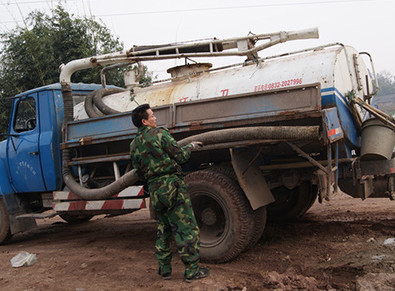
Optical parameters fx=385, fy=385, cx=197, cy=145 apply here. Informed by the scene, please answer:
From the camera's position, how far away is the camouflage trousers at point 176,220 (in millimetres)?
3652

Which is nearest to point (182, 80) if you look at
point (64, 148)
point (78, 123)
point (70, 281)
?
point (78, 123)

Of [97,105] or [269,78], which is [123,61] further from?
[269,78]

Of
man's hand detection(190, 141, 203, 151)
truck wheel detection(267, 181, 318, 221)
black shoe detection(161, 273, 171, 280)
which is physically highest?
man's hand detection(190, 141, 203, 151)

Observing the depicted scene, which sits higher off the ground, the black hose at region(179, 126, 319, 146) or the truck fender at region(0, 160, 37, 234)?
the black hose at region(179, 126, 319, 146)

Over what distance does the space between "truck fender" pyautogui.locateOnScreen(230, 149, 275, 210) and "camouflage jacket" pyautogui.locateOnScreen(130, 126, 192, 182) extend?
746 mm

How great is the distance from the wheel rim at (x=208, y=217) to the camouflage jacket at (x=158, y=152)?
88 cm

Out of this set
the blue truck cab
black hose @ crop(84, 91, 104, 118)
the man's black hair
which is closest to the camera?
the man's black hair

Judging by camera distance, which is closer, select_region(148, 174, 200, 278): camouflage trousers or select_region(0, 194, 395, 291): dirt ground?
select_region(0, 194, 395, 291): dirt ground

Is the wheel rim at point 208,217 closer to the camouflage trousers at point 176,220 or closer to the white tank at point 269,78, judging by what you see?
the camouflage trousers at point 176,220

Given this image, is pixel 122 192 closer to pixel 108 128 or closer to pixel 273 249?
pixel 108 128

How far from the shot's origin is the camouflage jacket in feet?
11.9

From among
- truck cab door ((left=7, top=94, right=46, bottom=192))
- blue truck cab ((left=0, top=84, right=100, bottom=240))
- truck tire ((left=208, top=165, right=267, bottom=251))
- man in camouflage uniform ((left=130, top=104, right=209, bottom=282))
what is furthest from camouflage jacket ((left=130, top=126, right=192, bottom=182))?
truck cab door ((left=7, top=94, right=46, bottom=192))

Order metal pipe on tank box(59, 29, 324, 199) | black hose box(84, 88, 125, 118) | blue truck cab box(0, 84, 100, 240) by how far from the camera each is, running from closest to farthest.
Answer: metal pipe on tank box(59, 29, 324, 199) → black hose box(84, 88, 125, 118) → blue truck cab box(0, 84, 100, 240)

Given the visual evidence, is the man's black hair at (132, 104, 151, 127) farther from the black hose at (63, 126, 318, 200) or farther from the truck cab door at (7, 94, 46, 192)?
the truck cab door at (7, 94, 46, 192)
